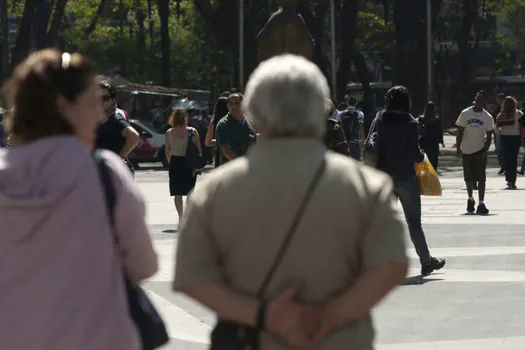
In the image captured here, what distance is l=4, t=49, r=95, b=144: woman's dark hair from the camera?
4094 mm

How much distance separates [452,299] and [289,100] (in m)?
7.02

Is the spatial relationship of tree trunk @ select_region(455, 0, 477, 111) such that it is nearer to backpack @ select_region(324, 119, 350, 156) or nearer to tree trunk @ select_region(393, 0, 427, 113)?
tree trunk @ select_region(393, 0, 427, 113)

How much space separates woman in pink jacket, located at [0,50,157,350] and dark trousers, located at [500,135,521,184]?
2086cm

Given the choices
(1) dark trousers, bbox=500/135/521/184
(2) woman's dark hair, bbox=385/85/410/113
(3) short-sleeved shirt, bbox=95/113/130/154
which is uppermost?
(2) woman's dark hair, bbox=385/85/410/113

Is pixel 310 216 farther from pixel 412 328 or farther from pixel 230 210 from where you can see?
pixel 412 328

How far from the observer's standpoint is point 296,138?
3998 millimetres

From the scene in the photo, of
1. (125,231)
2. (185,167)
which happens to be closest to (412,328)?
(125,231)

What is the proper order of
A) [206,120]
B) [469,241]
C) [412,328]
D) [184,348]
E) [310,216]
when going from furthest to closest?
[206,120] → [469,241] → [412,328] → [184,348] → [310,216]

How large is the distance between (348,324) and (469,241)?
11415 millimetres

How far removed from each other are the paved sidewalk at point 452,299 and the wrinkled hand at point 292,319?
4773 millimetres

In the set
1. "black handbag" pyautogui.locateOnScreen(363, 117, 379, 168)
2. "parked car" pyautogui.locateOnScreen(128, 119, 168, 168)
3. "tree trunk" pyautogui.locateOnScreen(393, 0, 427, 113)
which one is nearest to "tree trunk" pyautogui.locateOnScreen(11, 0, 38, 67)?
"parked car" pyautogui.locateOnScreen(128, 119, 168, 168)

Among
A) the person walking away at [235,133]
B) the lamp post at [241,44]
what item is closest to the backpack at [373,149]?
the person walking away at [235,133]

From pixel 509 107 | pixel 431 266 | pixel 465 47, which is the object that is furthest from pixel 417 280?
pixel 465 47

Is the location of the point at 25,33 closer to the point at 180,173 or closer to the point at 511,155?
the point at 511,155
